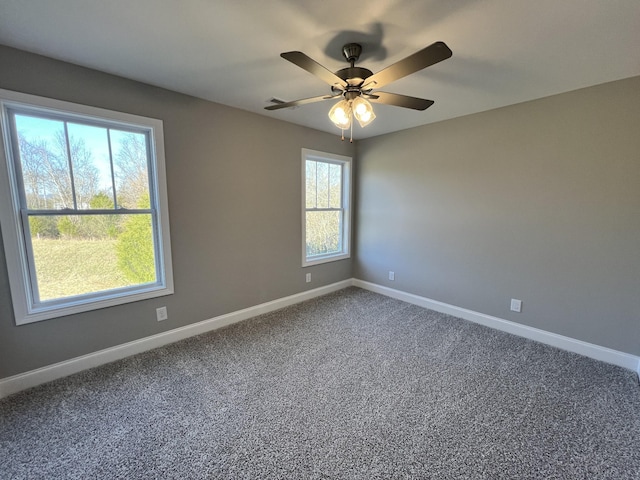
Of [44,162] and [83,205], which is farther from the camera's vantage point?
[83,205]

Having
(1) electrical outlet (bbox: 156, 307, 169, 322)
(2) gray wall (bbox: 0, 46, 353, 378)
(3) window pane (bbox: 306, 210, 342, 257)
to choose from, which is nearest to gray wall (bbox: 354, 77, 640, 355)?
(3) window pane (bbox: 306, 210, 342, 257)

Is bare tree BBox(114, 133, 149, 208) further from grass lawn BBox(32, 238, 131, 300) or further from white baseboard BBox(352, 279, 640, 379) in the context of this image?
white baseboard BBox(352, 279, 640, 379)

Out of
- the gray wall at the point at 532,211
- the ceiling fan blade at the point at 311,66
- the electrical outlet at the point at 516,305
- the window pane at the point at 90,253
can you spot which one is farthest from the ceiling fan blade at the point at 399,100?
the electrical outlet at the point at 516,305

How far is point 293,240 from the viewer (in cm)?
369

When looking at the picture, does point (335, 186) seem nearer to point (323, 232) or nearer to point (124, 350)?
point (323, 232)

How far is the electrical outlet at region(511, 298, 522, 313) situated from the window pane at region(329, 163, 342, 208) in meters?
2.59

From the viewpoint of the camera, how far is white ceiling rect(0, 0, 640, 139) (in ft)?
4.70

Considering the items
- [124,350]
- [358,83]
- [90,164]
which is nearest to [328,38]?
[358,83]

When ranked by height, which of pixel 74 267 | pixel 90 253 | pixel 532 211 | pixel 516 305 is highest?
pixel 532 211

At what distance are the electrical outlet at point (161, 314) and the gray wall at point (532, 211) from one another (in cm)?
297

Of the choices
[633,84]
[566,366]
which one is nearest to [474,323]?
[566,366]

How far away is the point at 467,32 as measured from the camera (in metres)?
1.61

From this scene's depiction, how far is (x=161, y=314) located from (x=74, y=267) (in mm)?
809

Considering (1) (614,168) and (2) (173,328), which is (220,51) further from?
(1) (614,168)
